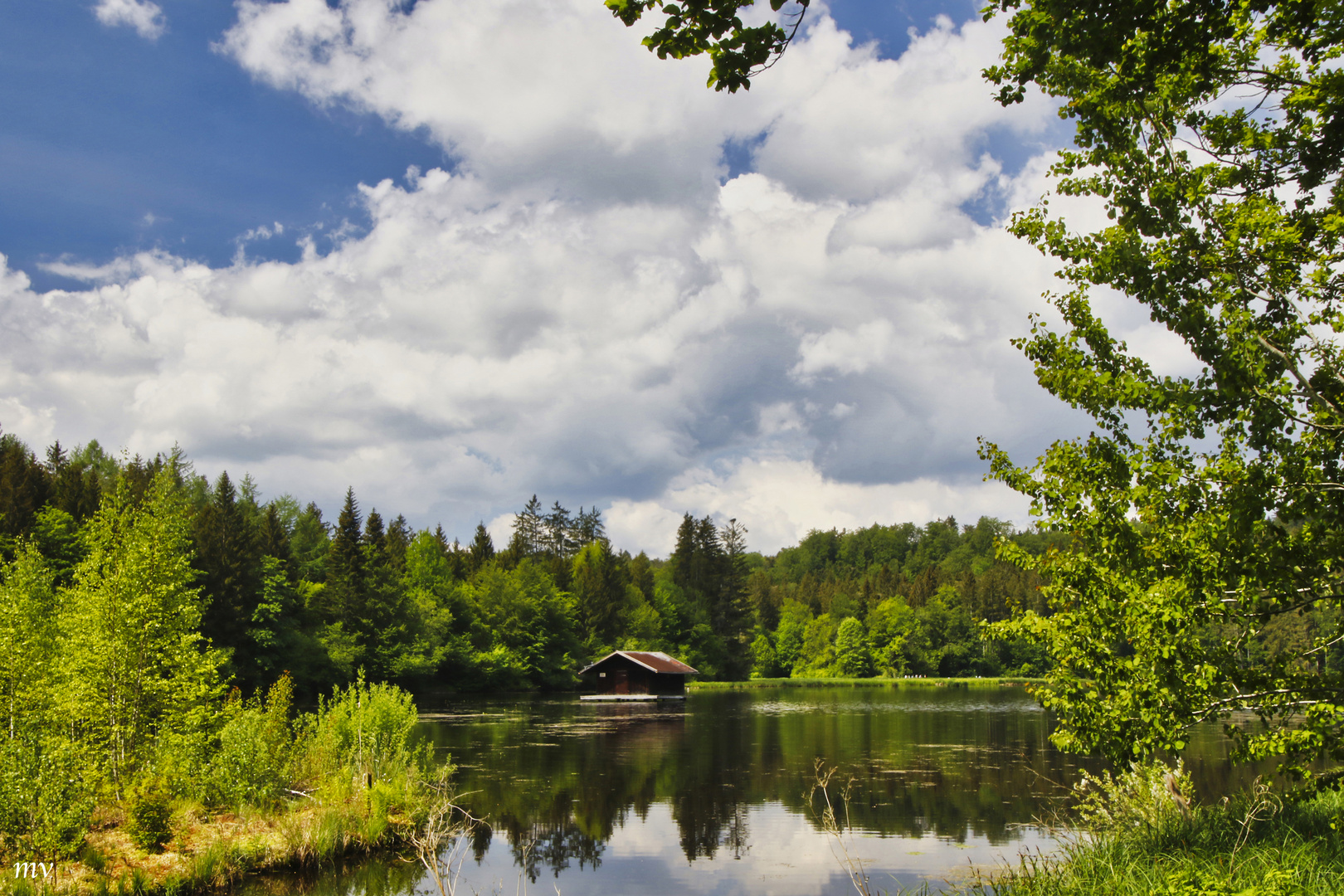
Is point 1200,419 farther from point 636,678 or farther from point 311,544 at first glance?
point 311,544

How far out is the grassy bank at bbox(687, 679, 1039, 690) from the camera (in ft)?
311

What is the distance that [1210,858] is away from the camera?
355 inches

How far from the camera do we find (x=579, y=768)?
2822 cm

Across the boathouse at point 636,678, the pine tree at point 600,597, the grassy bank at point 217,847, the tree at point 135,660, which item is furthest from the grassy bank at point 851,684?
the grassy bank at point 217,847

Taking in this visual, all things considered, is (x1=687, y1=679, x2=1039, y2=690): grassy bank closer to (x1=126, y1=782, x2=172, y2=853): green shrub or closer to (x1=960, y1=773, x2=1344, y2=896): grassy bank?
(x1=126, y1=782, x2=172, y2=853): green shrub

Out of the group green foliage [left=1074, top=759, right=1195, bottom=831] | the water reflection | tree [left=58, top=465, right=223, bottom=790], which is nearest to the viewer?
green foliage [left=1074, top=759, right=1195, bottom=831]

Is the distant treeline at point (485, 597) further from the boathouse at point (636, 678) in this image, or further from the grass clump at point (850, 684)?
the boathouse at point (636, 678)

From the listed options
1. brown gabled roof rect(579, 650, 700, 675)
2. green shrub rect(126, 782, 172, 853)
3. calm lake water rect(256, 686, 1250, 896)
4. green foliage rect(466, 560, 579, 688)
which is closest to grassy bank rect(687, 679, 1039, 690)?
green foliage rect(466, 560, 579, 688)

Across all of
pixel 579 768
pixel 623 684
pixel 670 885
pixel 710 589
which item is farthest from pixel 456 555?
pixel 670 885

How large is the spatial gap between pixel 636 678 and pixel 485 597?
74.8 feet

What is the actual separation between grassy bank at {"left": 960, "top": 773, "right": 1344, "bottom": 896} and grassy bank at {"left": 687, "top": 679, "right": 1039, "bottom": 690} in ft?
277

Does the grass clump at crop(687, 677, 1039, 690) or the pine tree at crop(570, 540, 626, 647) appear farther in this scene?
the grass clump at crop(687, 677, 1039, 690)
